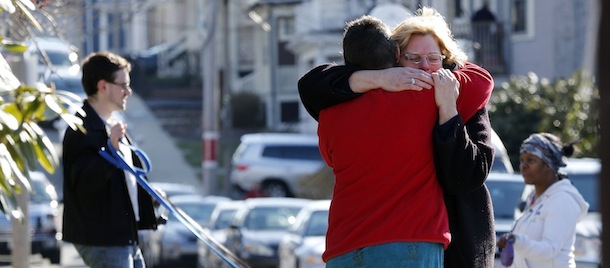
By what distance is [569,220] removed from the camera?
6160mm

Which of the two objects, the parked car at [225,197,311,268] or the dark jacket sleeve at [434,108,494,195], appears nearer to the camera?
the dark jacket sleeve at [434,108,494,195]

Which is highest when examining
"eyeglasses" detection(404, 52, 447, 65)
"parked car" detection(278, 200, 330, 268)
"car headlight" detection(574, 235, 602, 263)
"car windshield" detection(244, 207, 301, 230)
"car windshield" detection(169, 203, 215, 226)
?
"eyeglasses" detection(404, 52, 447, 65)

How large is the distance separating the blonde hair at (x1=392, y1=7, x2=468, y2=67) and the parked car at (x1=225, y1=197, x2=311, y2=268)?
14.4 metres

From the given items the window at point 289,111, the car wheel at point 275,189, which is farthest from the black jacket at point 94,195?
the window at point 289,111

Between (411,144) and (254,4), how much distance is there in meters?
44.1

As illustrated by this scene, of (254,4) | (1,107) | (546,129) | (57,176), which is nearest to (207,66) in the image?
(57,176)

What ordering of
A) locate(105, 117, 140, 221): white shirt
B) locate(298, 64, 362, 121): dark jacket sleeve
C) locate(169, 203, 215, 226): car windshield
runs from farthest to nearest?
locate(169, 203, 215, 226): car windshield → locate(105, 117, 140, 221): white shirt → locate(298, 64, 362, 121): dark jacket sleeve

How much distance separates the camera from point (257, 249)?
1898 cm

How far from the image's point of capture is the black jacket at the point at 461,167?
4066 mm

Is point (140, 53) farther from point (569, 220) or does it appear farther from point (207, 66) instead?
point (569, 220)

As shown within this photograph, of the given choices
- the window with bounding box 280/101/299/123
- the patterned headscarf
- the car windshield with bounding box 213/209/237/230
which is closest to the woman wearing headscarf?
the patterned headscarf

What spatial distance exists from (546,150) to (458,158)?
8.43 feet

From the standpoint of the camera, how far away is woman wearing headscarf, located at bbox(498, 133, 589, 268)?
6023 millimetres

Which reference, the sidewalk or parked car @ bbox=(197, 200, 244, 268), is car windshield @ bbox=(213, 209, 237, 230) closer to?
parked car @ bbox=(197, 200, 244, 268)
